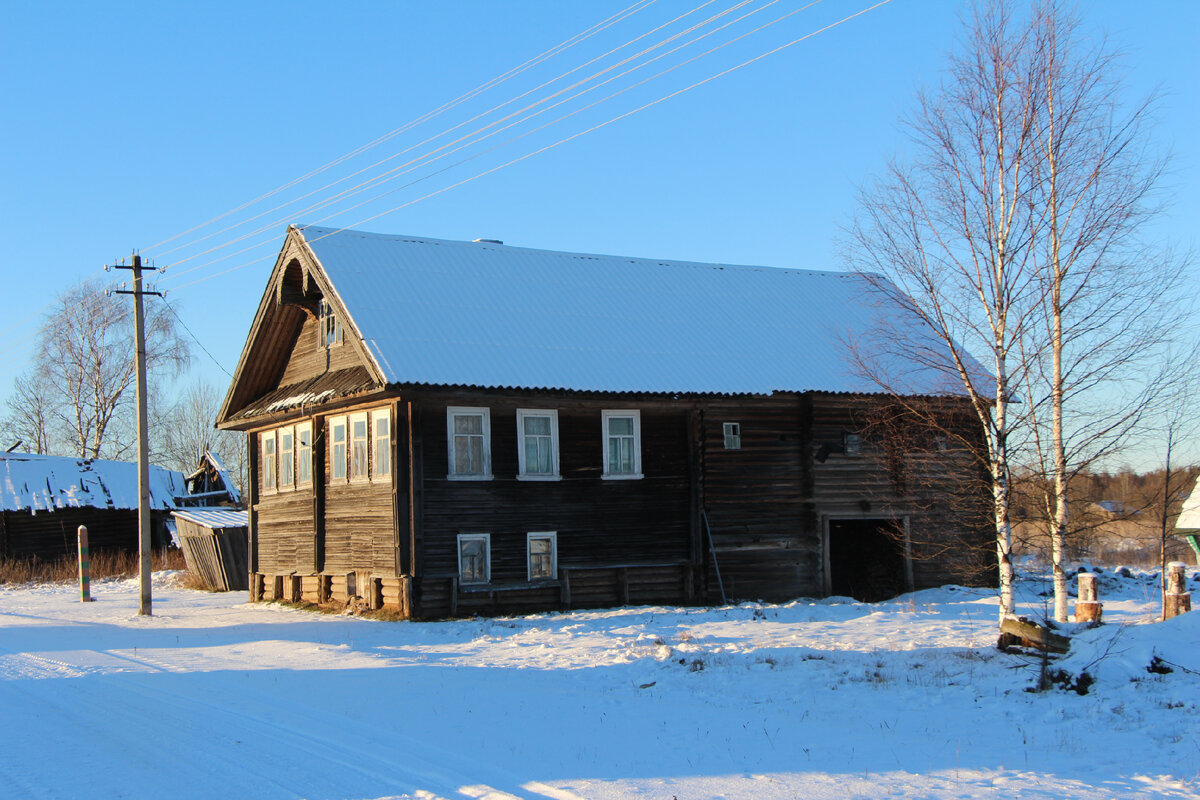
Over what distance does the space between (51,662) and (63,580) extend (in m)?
25.3

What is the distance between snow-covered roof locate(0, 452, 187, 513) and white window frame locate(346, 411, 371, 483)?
79.6 feet

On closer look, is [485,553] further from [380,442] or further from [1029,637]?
[1029,637]

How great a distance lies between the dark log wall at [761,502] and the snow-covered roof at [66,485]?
97.1 ft

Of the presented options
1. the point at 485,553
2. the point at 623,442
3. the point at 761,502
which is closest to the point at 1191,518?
the point at 761,502

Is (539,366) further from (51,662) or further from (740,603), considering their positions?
(51,662)

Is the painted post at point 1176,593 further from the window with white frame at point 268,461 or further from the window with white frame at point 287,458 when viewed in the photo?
the window with white frame at point 268,461

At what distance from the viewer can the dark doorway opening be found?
24969 millimetres

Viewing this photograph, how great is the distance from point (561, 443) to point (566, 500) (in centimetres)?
118

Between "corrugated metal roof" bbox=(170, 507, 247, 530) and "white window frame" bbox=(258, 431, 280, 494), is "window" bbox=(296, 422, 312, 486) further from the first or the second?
"corrugated metal roof" bbox=(170, 507, 247, 530)

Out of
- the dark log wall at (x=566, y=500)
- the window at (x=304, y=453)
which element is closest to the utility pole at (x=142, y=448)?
the window at (x=304, y=453)

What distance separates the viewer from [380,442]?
70.6 ft

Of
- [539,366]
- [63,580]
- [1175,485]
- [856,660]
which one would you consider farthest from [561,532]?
[63,580]

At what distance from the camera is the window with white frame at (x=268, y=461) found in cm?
2669

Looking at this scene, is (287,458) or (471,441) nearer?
(471,441)
